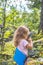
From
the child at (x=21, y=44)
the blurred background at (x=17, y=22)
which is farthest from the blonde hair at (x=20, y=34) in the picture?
the blurred background at (x=17, y=22)

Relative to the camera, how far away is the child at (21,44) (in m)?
2.62

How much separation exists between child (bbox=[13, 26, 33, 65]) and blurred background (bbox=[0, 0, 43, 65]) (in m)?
0.16

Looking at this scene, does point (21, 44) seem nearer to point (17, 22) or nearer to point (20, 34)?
point (20, 34)

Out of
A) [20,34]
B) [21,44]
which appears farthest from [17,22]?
[21,44]

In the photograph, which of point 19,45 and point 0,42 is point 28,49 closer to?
point 19,45

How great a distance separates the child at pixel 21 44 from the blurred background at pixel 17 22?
0.16m

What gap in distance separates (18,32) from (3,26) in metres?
0.43

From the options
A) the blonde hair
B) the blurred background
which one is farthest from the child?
the blurred background

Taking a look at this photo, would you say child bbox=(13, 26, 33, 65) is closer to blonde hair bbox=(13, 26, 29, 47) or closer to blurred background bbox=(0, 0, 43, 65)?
blonde hair bbox=(13, 26, 29, 47)

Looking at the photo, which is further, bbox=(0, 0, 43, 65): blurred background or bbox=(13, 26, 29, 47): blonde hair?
bbox=(0, 0, 43, 65): blurred background

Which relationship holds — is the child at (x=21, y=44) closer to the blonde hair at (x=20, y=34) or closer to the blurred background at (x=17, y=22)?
the blonde hair at (x=20, y=34)

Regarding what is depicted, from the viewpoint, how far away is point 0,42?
9.99 ft

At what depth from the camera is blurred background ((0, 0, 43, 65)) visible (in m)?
2.91

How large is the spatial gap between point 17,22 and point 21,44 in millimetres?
439
